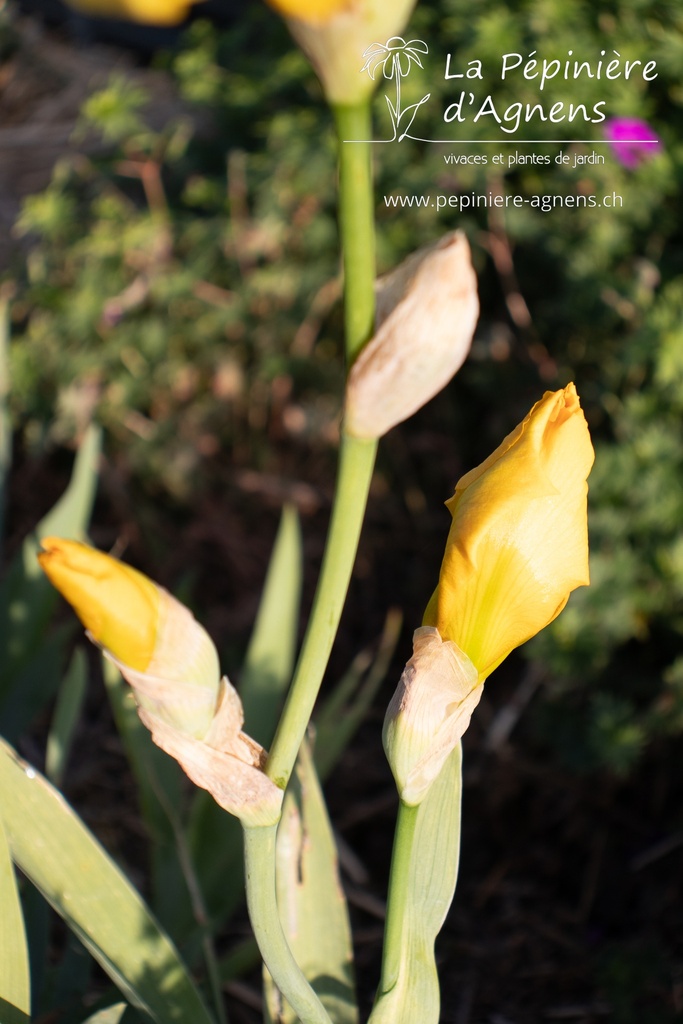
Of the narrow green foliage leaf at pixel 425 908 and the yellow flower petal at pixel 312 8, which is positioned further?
the narrow green foliage leaf at pixel 425 908

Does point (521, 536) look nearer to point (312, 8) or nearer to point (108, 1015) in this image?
point (312, 8)

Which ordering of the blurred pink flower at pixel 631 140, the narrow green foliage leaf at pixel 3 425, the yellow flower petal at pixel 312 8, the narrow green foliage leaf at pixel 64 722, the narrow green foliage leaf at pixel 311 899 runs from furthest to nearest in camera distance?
the blurred pink flower at pixel 631 140, the narrow green foliage leaf at pixel 3 425, the narrow green foliage leaf at pixel 64 722, the narrow green foliage leaf at pixel 311 899, the yellow flower petal at pixel 312 8

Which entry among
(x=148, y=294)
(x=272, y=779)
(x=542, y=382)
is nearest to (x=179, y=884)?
(x=272, y=779)

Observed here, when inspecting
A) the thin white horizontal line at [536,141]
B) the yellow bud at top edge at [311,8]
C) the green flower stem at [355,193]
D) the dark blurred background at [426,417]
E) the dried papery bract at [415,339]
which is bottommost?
the dark blurred background at [426,417]

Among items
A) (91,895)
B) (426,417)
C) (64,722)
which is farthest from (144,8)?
(426,417)

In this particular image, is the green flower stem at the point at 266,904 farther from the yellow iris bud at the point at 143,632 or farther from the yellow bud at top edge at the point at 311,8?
the yellow bud at top edge at the point at 311,8

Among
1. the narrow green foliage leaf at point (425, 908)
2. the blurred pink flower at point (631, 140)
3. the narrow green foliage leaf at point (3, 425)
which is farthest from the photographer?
the blurred pink flower at point (631, 140)

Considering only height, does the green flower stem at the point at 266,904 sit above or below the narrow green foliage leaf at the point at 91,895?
above

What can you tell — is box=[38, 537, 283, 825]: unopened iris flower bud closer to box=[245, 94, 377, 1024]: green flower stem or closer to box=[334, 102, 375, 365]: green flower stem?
box=[245, 94, 377, 1024]: green flower stem

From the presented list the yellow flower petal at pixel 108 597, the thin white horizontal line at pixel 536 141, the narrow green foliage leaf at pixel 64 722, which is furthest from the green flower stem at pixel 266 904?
the thin white horizontal line at pixel 536 141
